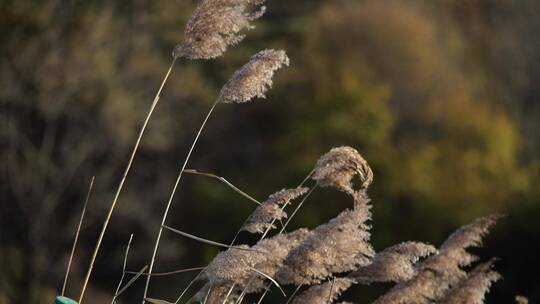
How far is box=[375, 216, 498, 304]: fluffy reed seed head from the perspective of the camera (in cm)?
372

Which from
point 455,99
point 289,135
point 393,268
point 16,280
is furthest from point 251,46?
point 393,268

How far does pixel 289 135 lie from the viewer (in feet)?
80.8

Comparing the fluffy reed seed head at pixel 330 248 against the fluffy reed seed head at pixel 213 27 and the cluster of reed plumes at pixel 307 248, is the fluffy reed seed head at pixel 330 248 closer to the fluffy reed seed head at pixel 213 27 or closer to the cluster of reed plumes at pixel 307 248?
the cluster of reed plumes at pixel 307 248

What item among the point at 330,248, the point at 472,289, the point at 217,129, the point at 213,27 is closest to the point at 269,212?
the point at 330,248

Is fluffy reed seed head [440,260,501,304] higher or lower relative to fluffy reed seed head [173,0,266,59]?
lower

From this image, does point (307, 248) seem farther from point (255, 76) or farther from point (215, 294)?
point (255, 76)

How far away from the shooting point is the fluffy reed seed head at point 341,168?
350cm

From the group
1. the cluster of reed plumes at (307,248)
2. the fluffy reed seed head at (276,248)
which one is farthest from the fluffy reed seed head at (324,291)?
the fluffy reed seed head at (276,248)

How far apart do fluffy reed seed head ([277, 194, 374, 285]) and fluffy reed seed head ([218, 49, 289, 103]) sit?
50 centimetres

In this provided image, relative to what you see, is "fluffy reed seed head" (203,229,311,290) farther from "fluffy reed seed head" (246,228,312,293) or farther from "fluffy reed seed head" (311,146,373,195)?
"fluffy reed seed head" (311,146,373,195)

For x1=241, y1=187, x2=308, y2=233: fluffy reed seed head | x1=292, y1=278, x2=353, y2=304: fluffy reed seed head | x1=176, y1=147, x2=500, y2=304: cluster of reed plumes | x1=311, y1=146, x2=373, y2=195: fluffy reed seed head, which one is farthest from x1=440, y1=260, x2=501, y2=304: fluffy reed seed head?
x1=241, y1=187, x2=308, y2=233: fluffy reed seed head

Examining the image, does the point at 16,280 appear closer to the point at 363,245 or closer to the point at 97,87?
the point at 97,87

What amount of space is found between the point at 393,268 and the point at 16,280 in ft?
57.8

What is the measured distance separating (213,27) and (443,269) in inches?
45.7
